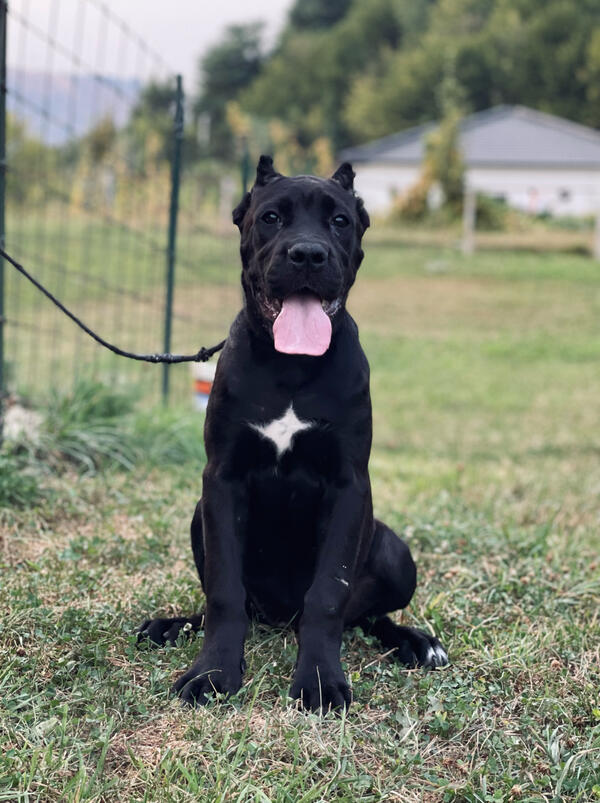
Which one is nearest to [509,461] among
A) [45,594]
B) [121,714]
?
[45,594]

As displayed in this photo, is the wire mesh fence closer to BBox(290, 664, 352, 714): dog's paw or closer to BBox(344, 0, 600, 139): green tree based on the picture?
BBox(290, 664, 352, 714): dog's paw

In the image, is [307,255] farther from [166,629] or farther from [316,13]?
[316,13]

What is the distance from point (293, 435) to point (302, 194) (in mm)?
662

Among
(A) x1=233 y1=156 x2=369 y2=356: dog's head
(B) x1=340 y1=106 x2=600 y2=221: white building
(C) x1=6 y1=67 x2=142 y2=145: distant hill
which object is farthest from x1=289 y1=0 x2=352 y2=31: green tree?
(A) x1=233 y1=156 x2=369 y2=356: dog's head

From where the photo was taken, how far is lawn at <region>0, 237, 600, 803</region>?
2.25 metres

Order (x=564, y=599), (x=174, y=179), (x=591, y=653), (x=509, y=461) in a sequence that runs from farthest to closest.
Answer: (x=509, y=461)
(x=174, y=179)
(x=564, y=599)
(x=591, y=653)

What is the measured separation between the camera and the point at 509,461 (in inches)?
269

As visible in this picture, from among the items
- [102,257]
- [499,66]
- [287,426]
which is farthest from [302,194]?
[499,66]

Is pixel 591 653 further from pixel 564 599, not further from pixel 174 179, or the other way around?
pixel 174 179

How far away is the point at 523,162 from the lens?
35.9 meters

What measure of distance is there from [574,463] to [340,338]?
4.52 meters

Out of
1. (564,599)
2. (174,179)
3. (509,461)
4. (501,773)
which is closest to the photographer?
(501,773)

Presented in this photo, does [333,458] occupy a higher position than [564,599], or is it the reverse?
[333,458]

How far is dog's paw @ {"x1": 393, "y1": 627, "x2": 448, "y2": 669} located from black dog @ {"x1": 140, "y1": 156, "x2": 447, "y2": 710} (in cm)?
27
